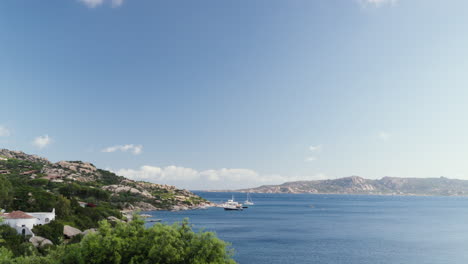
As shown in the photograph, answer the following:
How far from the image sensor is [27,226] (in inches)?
2313

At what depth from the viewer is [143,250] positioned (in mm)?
30984

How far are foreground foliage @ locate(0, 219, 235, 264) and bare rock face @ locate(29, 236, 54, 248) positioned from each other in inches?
937

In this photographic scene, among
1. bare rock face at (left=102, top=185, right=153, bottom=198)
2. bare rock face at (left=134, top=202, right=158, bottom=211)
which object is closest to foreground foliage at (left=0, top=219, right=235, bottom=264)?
bare rock face at (left=134, top=202, right=158, bottom=211)

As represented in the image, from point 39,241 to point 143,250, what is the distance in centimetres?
3493

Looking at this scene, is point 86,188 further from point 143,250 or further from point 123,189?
point 143,250

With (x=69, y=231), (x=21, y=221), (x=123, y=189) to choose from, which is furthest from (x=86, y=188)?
(x=21, y=221)

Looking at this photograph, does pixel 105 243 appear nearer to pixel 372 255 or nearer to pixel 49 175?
pixel 372 255

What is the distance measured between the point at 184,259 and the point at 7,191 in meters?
61.7

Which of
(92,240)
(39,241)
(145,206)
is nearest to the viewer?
(92,240)

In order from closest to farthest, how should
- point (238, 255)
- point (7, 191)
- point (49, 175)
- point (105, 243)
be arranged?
point (105, 243) < point (238, 255) < point (7, 191) < point (49, 175)

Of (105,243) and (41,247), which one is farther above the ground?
(105,243)

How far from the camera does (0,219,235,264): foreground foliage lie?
29.6 metres

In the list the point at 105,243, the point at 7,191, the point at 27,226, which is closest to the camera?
the point at 105,243

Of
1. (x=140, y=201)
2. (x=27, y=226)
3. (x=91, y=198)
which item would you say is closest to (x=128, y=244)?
(x=27, y=226)
